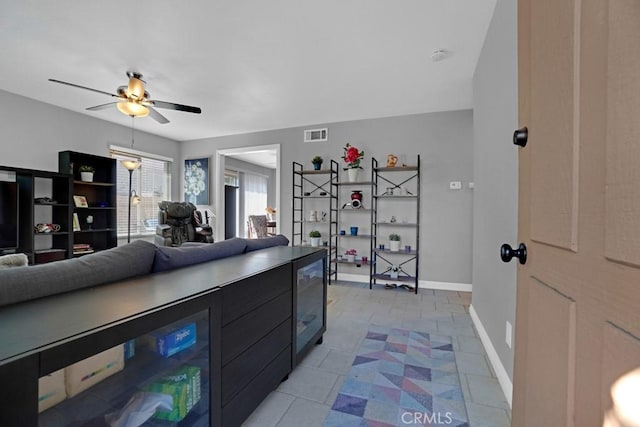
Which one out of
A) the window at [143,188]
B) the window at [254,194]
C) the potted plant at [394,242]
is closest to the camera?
the potted plant at [394,242]

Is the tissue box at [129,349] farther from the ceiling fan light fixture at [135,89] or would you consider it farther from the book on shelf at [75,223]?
the book on shelf at [75,223]

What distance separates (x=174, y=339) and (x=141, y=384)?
0.17m

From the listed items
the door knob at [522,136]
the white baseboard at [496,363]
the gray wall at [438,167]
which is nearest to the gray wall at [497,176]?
A: the white baseboard at [496,363]

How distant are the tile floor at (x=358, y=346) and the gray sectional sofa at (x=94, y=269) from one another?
947 mm

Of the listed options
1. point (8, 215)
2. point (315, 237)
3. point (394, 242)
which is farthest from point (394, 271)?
point (8, 215)

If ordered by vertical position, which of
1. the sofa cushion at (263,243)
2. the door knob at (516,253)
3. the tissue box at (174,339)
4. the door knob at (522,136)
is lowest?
the tissue box at (174,339)

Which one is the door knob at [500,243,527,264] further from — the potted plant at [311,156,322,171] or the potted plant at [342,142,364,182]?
the potted plant at [311,156,322,171]

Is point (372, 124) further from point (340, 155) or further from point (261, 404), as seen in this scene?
point (261, 404)

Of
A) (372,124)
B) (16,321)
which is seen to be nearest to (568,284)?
(16,321)

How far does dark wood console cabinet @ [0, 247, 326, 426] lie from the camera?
0.65m

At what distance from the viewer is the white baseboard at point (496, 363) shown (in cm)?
162

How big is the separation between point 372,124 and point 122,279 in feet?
12.9

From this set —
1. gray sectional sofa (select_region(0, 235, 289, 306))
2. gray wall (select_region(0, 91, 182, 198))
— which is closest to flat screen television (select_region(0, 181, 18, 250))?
gray wall (select_region(0, 91, 182, 198))

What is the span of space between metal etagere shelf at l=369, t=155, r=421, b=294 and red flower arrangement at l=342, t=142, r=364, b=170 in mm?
211
